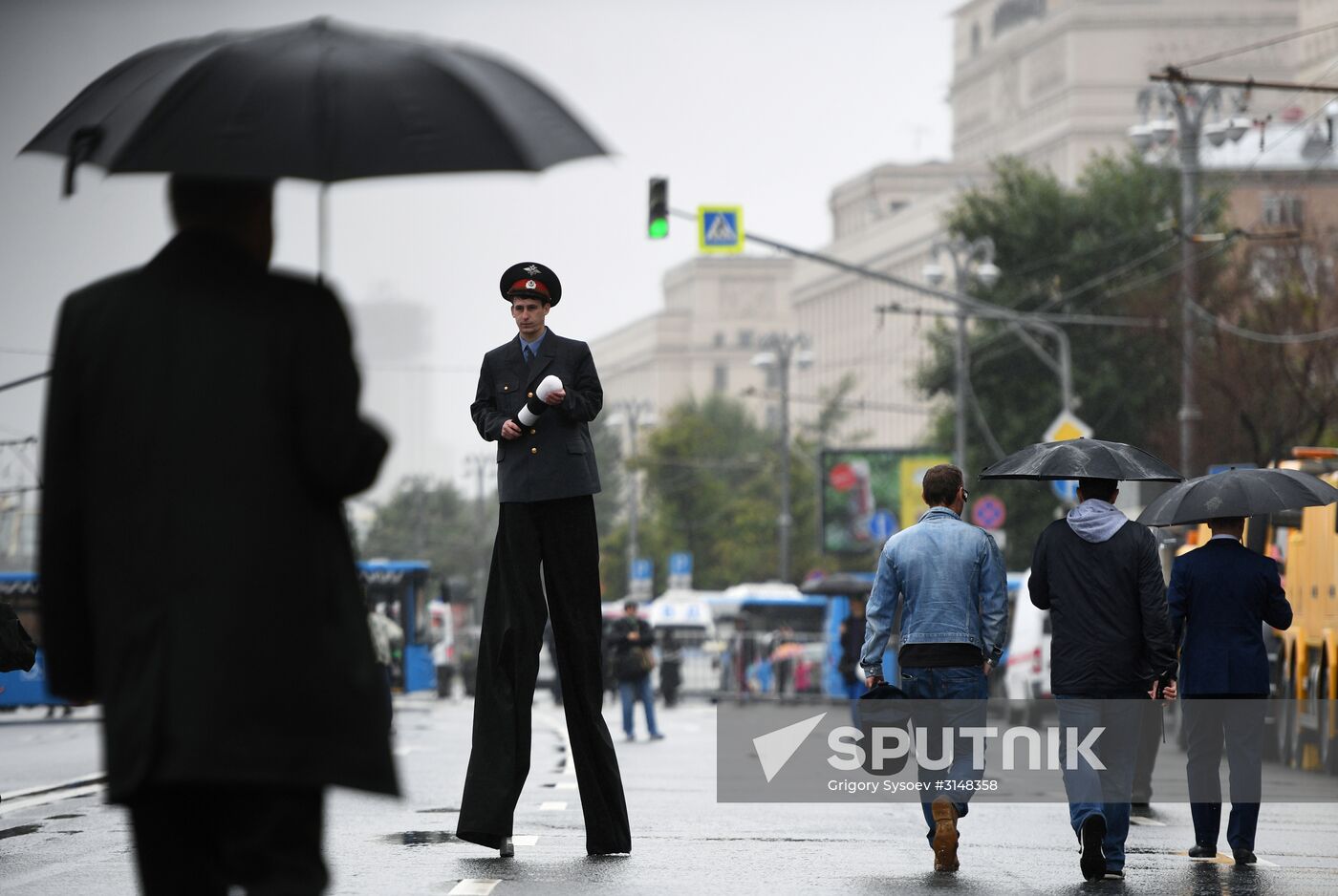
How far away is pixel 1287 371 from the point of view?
138ft

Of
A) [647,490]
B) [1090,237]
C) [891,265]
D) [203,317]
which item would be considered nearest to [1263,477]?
[203,317]

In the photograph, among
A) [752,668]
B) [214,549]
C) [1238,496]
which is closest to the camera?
[214,549]

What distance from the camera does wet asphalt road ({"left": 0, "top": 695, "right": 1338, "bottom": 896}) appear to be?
8.91 meters

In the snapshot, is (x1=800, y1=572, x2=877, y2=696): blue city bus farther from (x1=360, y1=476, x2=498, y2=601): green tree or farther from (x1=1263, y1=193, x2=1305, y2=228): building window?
(x1=360, y1=476, x2=498, y2=601): green tree

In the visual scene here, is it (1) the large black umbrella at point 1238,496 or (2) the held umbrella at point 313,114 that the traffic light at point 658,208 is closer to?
(1) the large black umbrella at point 1238,496

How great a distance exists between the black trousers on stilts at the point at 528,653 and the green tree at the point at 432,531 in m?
118

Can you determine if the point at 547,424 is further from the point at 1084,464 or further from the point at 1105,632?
the point at 1084,464

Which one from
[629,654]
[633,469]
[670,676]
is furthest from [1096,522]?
[633,469]

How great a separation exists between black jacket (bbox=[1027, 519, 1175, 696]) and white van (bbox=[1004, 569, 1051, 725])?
22.1m

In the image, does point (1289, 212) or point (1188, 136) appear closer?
point (1188, 136)

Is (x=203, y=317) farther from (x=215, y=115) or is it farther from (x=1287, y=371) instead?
(x=1287, y=371)

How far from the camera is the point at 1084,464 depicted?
11.0 m

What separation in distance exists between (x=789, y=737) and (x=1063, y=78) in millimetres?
128110

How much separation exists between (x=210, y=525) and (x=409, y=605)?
167 feet
